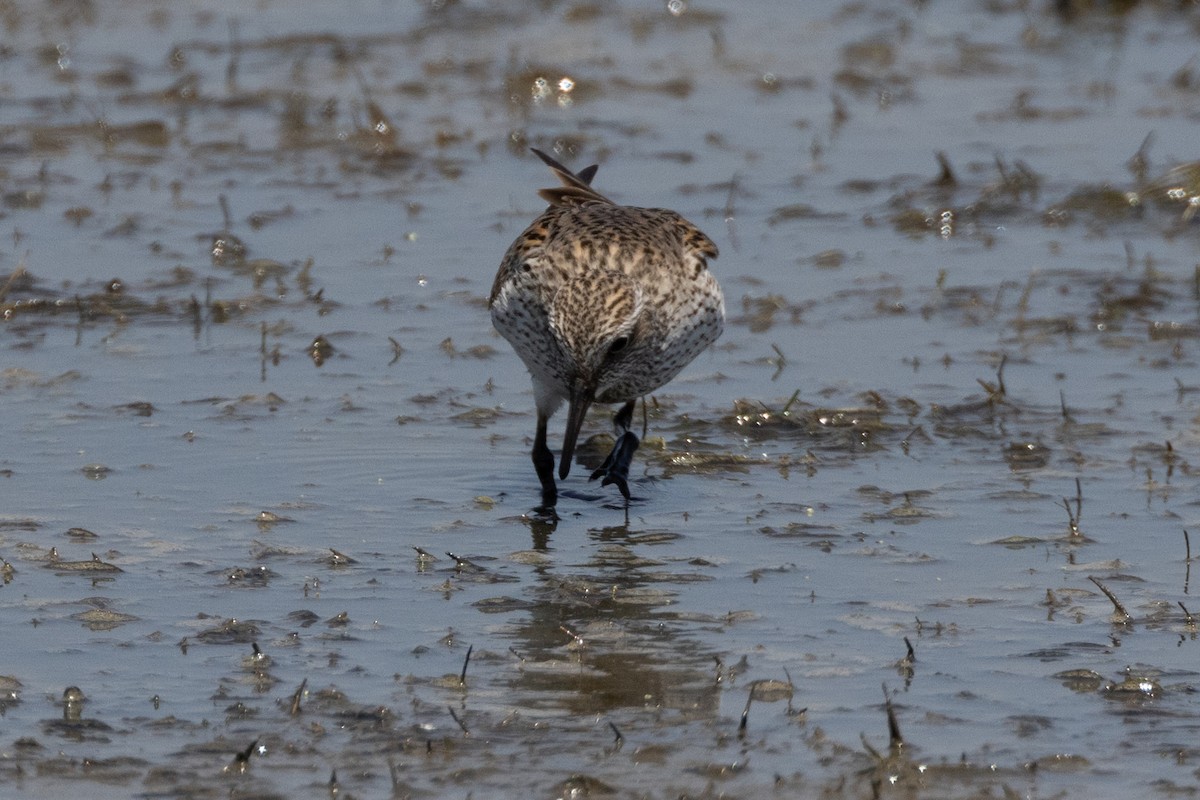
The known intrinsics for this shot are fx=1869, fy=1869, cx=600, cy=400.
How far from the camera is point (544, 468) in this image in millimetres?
8359

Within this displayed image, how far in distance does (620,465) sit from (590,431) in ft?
3.72

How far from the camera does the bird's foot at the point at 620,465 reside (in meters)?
8.25

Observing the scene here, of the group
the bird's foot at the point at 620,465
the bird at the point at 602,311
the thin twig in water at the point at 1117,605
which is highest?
the bird at the point at 602,311

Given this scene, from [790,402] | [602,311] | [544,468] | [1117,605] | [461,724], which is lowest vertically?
[461,724]

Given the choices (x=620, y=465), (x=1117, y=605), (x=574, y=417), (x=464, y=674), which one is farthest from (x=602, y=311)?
(x=1117, y=605)

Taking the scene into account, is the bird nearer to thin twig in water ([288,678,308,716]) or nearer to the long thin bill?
the long thin bill

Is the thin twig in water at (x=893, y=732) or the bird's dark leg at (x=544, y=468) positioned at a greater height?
the bird's dark leg at (x=544, y=468)

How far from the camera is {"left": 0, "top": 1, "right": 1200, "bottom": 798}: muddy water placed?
573 centimetres

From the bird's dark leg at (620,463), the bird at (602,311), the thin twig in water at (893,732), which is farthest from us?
the bird's dark leg at (620,463)

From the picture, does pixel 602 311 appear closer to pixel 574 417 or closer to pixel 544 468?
pixel 574 417

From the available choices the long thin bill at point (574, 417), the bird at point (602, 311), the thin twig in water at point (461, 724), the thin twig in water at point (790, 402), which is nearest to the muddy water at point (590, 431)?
the thin twig in water at point (461, 724)

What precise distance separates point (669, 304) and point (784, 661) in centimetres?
208

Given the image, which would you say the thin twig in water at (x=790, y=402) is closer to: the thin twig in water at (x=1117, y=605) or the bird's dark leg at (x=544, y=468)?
the bird's dark leg at (x=544, y=468)

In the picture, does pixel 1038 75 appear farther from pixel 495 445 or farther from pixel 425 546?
pixel 425 546
